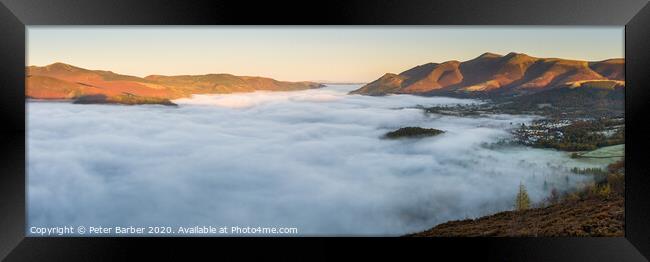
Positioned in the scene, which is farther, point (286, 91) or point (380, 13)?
point (286, 91)

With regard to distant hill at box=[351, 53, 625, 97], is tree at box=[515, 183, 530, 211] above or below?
Answer: below

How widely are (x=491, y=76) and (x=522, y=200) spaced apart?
1.16 meters

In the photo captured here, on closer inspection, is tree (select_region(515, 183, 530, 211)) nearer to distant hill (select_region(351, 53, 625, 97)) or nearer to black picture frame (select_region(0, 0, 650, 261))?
black picture frame (select_region(0, 0, 650, 261))

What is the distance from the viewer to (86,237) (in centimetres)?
436

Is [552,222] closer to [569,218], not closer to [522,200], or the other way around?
[569,218]

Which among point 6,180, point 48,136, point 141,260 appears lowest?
point 141,260

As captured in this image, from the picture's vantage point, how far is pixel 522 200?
4.39 m

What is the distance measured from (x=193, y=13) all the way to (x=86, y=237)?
86.5 inches

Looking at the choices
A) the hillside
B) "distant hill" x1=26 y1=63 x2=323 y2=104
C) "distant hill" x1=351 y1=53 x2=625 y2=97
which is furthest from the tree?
"distant hill" x1=26 y1=63 x2=323 y2=104

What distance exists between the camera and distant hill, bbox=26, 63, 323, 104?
4535mm

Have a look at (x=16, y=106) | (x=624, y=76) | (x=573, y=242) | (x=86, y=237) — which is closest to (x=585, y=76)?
(x=624, y=76)

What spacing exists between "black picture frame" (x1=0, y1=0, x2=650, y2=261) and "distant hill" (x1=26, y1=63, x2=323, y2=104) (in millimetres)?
430

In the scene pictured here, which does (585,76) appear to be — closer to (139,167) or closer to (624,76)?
(624,76)

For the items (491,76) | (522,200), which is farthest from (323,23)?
(522,200)
